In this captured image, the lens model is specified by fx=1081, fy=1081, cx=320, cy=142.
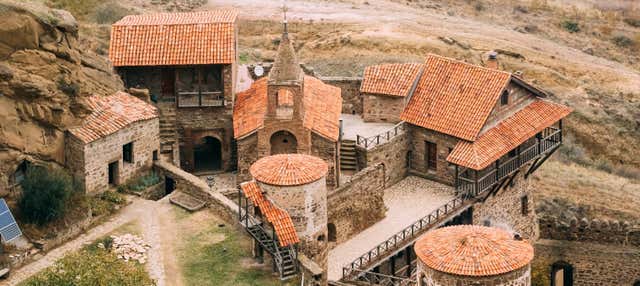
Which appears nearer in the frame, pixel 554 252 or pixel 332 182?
pixel 332 182

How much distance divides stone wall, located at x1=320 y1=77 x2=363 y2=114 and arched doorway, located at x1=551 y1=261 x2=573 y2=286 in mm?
13797

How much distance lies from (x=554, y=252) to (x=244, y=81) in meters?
19.2

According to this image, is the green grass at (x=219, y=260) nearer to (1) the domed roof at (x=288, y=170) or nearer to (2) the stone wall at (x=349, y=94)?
(1) the domed roof at (x=288, y=170)

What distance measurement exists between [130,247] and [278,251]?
265 inches

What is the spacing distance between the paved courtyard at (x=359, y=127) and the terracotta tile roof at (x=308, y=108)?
148cm

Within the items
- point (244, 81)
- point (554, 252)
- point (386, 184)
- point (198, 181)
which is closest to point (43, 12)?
point (198, 181)

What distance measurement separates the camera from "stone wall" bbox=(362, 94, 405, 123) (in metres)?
57.3

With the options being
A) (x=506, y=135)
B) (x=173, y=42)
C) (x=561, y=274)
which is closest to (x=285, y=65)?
(x=173, y=42)

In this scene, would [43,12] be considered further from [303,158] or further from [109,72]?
[303,158]

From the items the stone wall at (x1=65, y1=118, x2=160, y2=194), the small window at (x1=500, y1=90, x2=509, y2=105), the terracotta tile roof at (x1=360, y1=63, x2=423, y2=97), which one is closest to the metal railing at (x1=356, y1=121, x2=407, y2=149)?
the terracotta tile roof at (x1=360, y1=63, x2=423, y2=97)

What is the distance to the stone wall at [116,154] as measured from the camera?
1930 inches

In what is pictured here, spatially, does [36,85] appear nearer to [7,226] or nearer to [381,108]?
[7,226]

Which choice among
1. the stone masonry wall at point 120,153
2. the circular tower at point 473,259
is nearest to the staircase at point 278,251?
the circular tower at point 473,259

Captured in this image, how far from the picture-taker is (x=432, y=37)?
80.3m
